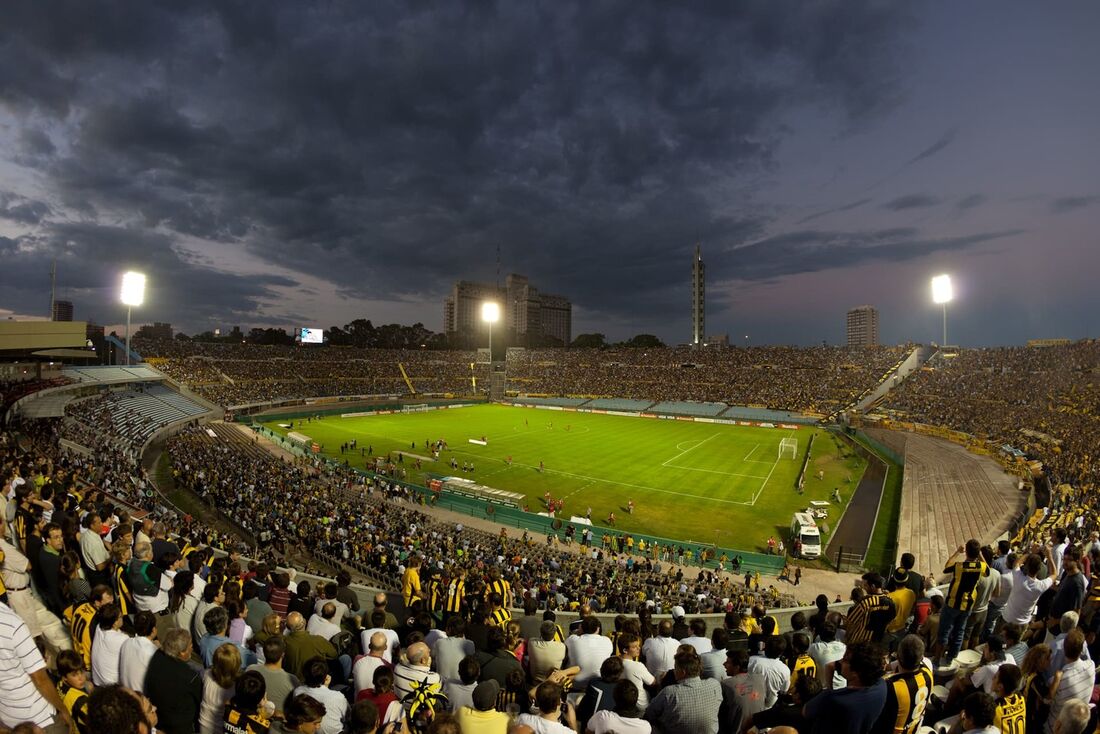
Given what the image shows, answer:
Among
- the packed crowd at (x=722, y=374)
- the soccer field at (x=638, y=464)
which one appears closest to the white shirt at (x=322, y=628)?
the soccer field at (x=638, y=464)

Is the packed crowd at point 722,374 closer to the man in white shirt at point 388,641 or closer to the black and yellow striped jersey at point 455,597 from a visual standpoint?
the black and yellow striped jersey at point 455,597

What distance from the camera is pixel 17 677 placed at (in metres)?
4.08

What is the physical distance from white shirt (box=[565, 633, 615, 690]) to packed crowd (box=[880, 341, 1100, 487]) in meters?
28.3

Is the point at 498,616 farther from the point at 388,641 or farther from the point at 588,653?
the point at 588,653

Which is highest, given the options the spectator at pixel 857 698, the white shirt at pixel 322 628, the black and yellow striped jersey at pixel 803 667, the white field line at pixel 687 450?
the spectator at pixel 857 698

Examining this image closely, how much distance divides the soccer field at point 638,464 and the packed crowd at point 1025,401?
10.7 meters

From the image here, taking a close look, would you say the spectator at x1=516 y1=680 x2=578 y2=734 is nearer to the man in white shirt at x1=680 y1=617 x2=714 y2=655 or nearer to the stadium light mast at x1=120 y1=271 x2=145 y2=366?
the man in white shirt at x1=680 y1=617 x2=714 y2=655

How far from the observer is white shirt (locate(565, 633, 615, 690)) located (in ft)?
19.9

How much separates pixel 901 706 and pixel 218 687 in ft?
18.7

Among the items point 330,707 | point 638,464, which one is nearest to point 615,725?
point 330,707

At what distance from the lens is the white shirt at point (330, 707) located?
4625mm

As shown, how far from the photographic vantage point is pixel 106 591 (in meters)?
5.64

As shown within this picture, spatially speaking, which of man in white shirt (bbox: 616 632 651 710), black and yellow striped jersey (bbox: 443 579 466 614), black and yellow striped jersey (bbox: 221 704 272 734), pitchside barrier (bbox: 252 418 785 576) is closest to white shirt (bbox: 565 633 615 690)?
man in white shirt (bbox: 616 632 651 710)

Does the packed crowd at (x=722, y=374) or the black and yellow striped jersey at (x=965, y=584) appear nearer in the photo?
the black and yellow striped jersey at (x=965, y=584)
